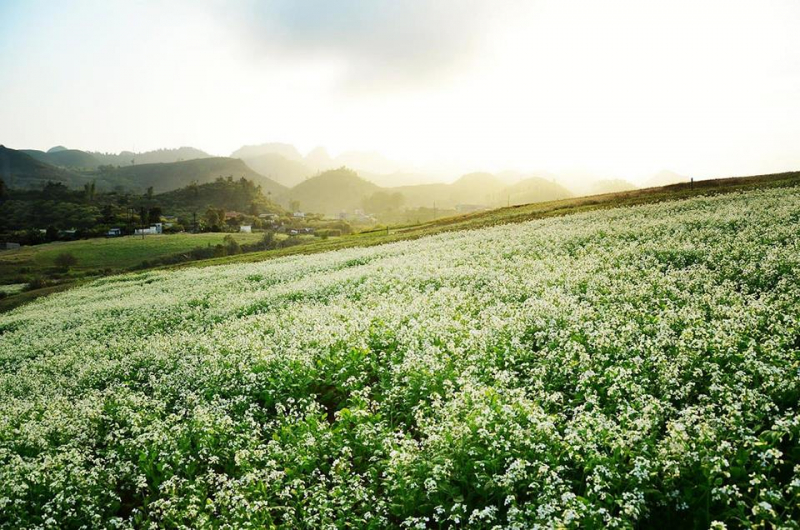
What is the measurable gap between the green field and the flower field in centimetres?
10705

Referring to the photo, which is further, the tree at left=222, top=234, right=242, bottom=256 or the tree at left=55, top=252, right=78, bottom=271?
the tree at left=222, top=234, right=242, bottom=256

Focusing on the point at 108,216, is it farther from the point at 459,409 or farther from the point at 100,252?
the point at 459,409

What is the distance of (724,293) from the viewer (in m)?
14.7

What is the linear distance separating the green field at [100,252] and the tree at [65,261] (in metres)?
1.32

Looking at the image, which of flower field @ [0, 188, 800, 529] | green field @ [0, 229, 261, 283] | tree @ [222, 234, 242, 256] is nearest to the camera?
flower field @ [0, 188, 800, 529]

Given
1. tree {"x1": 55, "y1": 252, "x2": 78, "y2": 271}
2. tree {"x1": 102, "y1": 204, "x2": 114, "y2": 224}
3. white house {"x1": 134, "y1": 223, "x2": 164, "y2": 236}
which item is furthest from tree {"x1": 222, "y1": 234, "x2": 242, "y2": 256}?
tree {"x1": 102, "y1": 204, "x2": 114, "y2": 224}

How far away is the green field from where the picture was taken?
11200cm

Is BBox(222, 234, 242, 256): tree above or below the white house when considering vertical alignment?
below

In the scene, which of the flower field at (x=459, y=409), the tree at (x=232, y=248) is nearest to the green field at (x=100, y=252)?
the tree at (x=232, y=248)

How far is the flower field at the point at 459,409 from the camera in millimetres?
7039

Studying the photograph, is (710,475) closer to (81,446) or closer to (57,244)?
(81,446)

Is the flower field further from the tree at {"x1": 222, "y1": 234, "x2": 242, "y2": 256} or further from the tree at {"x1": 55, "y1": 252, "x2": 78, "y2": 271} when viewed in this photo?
the tree at {"x1": 55, "y1": 252, "x2": 78, "y2": 271}

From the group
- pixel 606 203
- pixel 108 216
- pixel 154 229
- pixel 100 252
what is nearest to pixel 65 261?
pixel 100 252

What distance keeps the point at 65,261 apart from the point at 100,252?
11651mm
